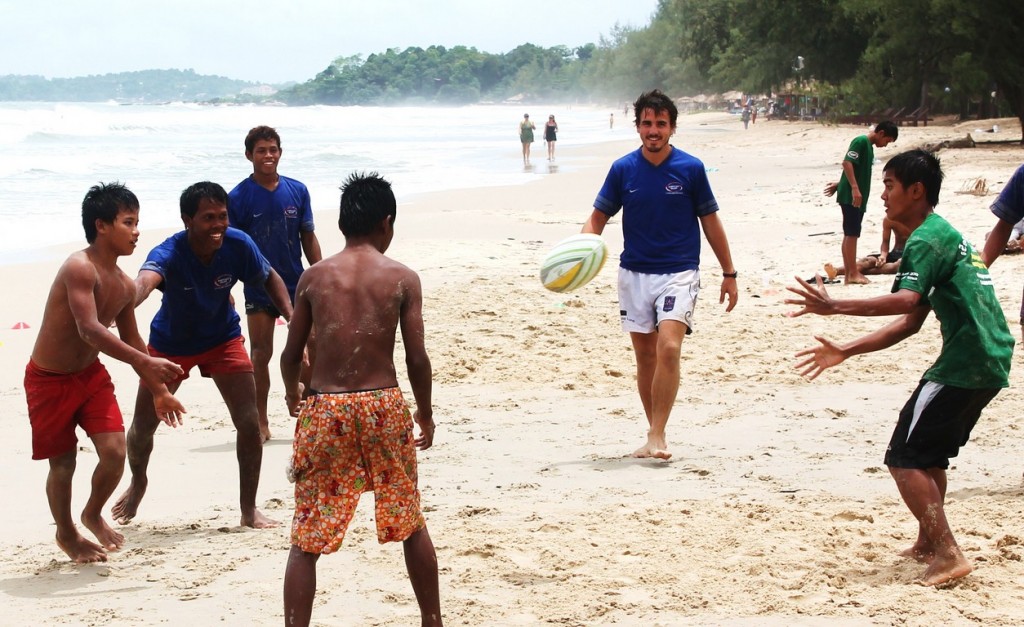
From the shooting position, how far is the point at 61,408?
4746 millimetres

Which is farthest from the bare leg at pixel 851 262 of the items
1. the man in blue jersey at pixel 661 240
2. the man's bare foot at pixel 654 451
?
the man's bare foot at pixel 654 451

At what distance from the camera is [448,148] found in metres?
42.8

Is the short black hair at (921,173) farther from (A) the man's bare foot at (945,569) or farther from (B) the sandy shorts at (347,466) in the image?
(B) the sandy shorts at (347,466)

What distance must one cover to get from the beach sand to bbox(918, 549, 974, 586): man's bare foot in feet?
0.20

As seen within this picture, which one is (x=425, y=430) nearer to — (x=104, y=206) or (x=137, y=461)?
(x=104, y=206)

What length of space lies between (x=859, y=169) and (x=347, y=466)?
8.63 metres

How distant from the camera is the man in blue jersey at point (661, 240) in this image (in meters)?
6.23

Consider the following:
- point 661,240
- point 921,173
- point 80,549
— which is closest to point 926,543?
point 921,173

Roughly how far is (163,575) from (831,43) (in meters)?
46.3

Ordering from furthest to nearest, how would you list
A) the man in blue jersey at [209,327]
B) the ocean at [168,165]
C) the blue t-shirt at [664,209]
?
the ocean at [168,165] → the blue t-shirt at [664,209] → the man in blue jersey at [209,327]

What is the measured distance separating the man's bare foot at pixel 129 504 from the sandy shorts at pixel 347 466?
209cm

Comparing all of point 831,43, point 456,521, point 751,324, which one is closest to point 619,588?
point 456,521

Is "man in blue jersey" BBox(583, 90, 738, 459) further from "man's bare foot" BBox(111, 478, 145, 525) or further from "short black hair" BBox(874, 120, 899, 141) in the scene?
"short black hair" BBox(874, 120, 899, 141)

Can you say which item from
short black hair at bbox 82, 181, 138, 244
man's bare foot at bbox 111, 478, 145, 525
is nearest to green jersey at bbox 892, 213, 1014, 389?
short black hair at bbox 82, 181, 138, 244
